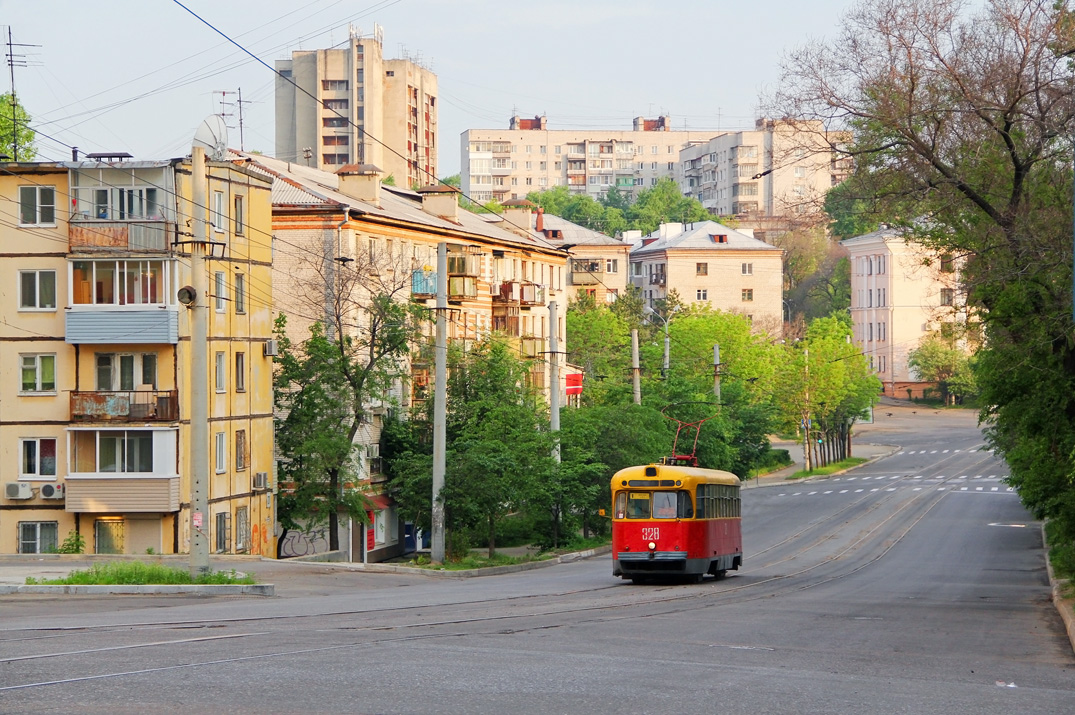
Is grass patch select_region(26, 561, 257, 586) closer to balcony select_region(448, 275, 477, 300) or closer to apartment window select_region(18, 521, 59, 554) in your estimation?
apartment window select_region(18, 521, 59, 554)

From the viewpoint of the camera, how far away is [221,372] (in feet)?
132

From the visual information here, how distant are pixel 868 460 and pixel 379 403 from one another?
50.9m

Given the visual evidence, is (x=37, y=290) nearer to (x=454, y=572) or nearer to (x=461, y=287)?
(x=454, y=572)

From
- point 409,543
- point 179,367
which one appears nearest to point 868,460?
point 409,543

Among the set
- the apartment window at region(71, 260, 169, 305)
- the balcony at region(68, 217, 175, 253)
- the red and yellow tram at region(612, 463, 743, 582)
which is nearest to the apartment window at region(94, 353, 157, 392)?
the apartment window at region(71, 260, 169, 305)

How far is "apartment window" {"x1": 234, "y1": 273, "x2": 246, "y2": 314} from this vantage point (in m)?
41.1

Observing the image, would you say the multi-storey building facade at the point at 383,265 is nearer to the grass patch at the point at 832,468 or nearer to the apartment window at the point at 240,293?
the apartment window at the point at 240,293

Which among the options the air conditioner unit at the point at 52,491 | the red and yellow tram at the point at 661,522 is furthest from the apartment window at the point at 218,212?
the red and yellow tram at the point at 661,522

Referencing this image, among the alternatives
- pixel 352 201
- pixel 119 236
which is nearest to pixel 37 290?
pixel 119 236

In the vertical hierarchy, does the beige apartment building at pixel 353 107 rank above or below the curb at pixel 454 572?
above

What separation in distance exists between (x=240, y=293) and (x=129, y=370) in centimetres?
432

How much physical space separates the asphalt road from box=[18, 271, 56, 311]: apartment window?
1326 cm

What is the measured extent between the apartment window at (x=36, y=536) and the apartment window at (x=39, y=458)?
1.44 meters

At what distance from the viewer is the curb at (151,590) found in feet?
72.3
